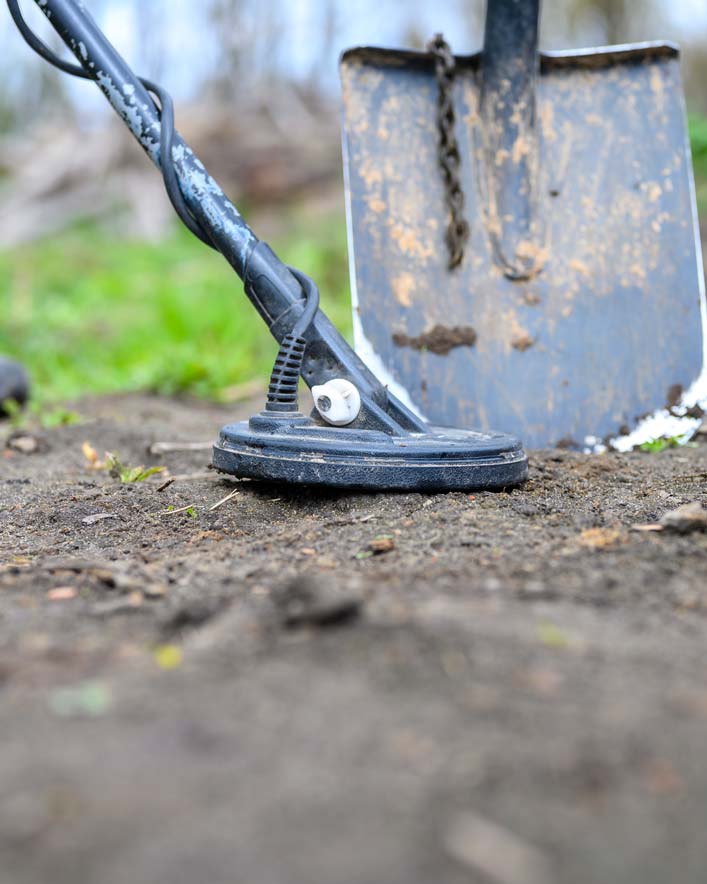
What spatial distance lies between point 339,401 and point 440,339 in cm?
68

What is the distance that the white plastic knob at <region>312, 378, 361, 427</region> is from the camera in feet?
5.26

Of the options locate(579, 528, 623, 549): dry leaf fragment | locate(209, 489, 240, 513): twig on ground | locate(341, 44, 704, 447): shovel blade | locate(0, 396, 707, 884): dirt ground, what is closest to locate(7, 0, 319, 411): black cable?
locate(209, 489, 240, 513): twig on ground

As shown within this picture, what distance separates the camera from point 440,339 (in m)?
2.21

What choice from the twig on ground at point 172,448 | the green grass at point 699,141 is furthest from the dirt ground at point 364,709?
the green grass at point 699,141

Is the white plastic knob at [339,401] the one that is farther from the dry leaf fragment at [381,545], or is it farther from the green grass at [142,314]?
the green grass at [142,314]

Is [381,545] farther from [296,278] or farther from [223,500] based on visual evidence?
[296,278]

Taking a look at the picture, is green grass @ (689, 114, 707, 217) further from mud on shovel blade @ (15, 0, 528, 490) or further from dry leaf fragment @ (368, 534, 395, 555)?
dry leaf fragment @ (368, 534, 395, 555)

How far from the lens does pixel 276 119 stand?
9281 millimetres

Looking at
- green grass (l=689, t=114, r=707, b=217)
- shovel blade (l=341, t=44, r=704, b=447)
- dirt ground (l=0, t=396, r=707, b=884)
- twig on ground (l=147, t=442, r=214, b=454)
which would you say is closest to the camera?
dirt ground (l=0, t=396, r=707, b=884)

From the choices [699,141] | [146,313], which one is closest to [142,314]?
[146,313]

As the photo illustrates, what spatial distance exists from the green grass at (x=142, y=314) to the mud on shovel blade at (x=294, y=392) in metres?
2.05

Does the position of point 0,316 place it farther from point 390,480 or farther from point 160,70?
point 160,70

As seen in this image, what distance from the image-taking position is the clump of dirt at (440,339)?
220 centimetres

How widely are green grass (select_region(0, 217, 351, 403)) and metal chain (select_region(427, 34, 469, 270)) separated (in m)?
1.75
